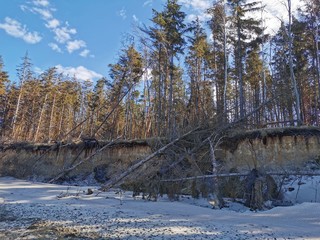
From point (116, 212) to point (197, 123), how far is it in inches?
225

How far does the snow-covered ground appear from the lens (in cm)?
475

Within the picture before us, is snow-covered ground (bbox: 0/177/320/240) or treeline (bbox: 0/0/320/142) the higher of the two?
treeline (bbox: 0/0/320/142)

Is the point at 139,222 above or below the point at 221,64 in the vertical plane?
below

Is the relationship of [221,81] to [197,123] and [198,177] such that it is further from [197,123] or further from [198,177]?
[198,177]

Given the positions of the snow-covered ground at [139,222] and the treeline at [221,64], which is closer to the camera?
the snow-covered ground at [139,222]

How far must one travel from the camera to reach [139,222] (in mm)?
5559

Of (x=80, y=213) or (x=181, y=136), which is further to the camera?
(x=181, y=136)

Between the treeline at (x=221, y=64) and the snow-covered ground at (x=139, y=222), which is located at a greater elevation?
the treeline at (x=221, y=64)

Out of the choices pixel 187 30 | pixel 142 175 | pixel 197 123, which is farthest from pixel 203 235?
pixel 187 30

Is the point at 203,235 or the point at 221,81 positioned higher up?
the point at 221,81

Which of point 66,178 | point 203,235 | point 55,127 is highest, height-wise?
point 55,127

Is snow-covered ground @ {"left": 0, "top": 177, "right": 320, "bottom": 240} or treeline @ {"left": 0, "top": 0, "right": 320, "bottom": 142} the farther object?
treeline @ {"left": 0, "top": 0, "right": 320, "bottom": 142}

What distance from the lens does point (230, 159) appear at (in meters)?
14.6

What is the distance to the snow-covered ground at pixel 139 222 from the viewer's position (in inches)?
187
